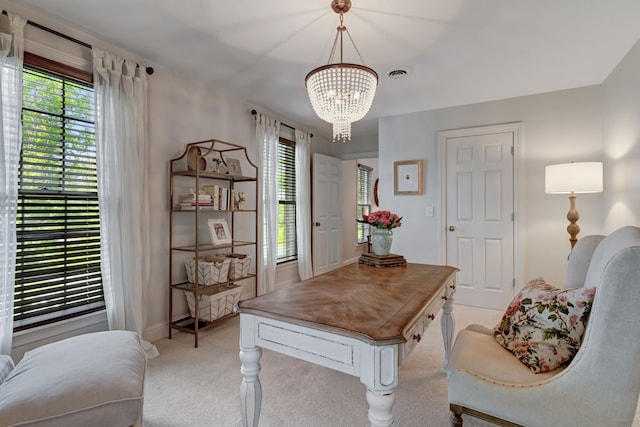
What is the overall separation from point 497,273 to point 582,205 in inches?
42.2

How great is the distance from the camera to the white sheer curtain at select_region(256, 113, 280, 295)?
3789 millimetres

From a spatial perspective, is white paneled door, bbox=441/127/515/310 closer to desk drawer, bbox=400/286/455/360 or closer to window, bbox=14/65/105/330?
desk drawer, bbox=400/286/455/360

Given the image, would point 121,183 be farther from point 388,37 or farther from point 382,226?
point 388,37

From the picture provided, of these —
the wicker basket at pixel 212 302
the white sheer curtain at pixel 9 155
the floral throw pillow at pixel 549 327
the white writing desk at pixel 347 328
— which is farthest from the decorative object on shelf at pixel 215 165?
the floral throw pillow at pixel 549 327

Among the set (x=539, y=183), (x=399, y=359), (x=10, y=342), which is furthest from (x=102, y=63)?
(x=539, y=183)

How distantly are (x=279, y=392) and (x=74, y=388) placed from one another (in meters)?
1.12

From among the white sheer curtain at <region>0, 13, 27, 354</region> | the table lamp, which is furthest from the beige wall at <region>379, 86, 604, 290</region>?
the white sheer curtain at <region>0, 13, 27, 354</region>

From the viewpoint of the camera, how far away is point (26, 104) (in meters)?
1.97

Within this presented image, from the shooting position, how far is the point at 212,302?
Result: 9.11 ft

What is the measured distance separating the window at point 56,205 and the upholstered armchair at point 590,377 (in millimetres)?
2477

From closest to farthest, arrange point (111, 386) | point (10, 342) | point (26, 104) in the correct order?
point (111, 386)
point (10, 342)
point (26, 104)

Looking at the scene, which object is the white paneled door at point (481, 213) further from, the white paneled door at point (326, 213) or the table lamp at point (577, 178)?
the white paneled door at point (326, 213)

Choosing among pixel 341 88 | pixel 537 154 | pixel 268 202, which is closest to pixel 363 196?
pixel 268 202

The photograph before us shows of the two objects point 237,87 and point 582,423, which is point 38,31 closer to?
point 237,87
